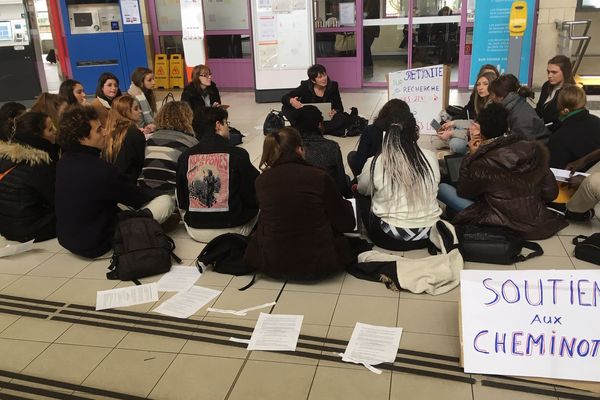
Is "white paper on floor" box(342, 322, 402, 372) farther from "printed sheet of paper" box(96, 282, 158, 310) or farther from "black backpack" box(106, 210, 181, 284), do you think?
"black backpack" box(106, 210, 181, 284)

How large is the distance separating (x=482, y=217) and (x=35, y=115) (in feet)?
10.9

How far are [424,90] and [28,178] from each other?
13.6 feet

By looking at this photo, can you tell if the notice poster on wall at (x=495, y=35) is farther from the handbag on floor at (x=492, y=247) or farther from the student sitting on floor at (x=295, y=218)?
the student sitting on floor at (x=295, y=218)

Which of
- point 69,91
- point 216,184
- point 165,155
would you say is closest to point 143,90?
point 69,91

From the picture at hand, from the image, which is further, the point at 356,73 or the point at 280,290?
the point at 356,73

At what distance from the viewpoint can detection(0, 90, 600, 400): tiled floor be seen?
98.3 inches

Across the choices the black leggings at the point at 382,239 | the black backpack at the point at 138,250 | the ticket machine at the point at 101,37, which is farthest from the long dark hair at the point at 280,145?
the ticket machine at the point at 101,37

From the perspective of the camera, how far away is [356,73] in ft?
32.4

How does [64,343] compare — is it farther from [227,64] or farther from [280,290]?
[227,64]

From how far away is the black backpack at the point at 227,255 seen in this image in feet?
11.7

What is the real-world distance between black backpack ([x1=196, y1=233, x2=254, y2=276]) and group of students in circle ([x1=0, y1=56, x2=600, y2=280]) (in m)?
0.18

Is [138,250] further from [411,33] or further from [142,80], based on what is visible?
[411,33]

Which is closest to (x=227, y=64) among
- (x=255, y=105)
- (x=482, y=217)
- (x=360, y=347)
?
(x=255, y=105)

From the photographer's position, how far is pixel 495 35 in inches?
336
